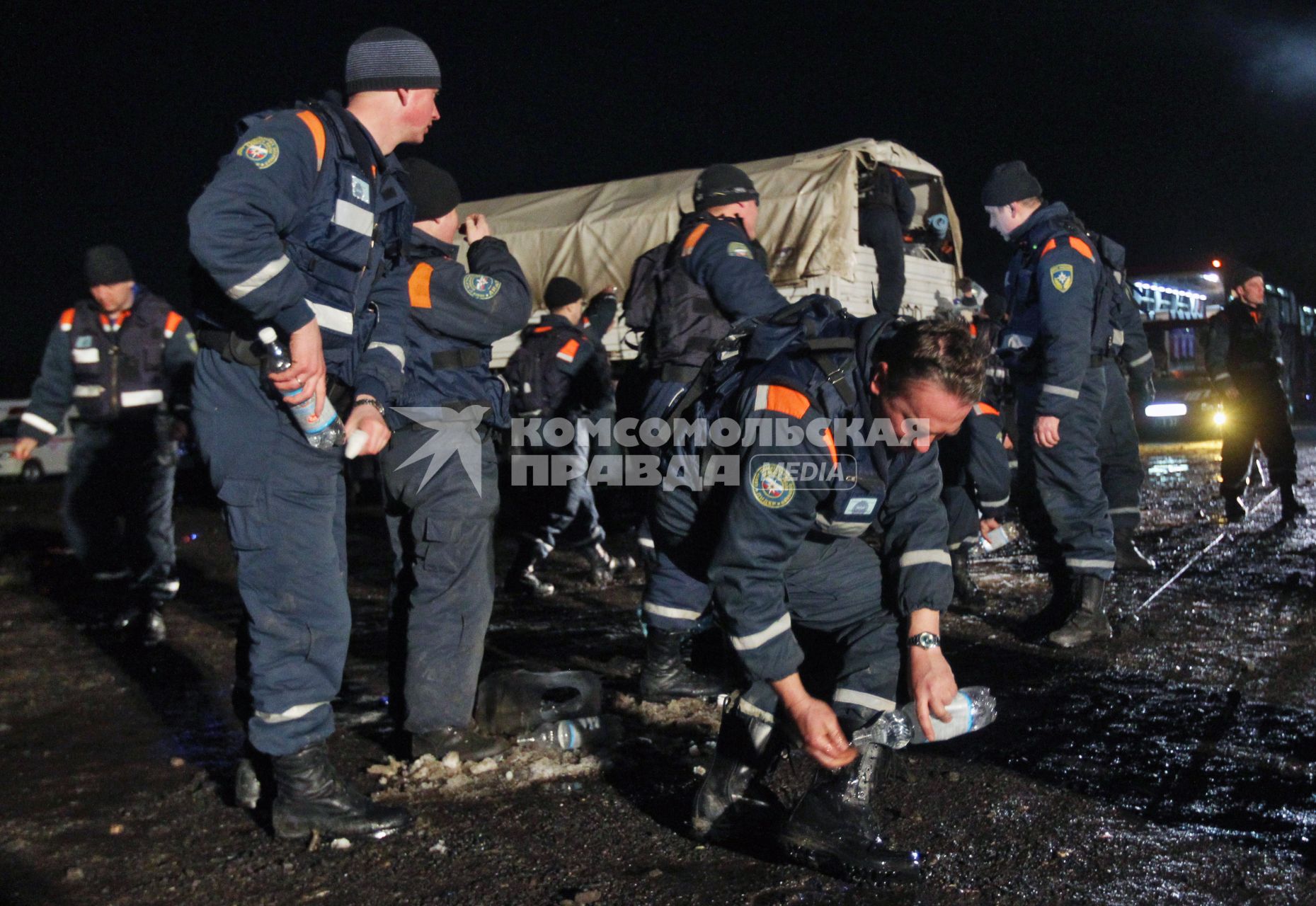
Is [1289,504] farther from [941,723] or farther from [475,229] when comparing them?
[475,229]

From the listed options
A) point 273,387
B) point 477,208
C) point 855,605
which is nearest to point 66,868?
point 273,387

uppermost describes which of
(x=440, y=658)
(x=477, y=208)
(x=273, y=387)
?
(x=477, y=208)

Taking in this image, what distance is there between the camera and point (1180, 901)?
2389mm

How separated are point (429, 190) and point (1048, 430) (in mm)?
3064

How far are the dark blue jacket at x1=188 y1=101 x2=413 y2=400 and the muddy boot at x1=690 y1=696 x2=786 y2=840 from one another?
4.66 ft

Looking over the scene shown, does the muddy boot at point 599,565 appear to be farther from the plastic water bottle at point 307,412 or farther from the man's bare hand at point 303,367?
the man's bare hand at point 303,367

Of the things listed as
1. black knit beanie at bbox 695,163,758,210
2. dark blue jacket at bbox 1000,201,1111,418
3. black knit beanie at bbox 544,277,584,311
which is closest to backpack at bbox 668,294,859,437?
black knit beanie at bbox 695,163,758,210

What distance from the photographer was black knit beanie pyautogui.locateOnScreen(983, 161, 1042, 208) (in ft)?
17.2

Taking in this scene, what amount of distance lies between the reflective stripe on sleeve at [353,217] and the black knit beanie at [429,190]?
0.66m

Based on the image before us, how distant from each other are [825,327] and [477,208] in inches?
511

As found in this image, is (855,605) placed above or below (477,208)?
below

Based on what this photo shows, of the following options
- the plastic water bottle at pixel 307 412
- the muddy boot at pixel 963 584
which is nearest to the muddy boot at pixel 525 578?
the muddy boot at pixel 963 584

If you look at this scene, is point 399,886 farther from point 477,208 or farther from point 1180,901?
point 477,208

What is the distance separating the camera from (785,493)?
2.41 m
